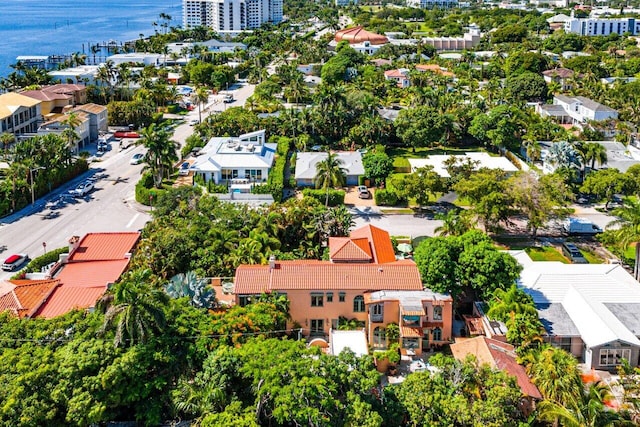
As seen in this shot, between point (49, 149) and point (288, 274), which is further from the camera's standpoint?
point (49, 149)

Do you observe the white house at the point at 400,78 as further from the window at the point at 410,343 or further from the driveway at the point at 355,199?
the window at the point at 410,343

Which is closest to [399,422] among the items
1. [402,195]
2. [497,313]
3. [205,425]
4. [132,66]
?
[205,425]

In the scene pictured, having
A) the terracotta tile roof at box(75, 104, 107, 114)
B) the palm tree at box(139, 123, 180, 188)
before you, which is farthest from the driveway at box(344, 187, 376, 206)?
the terracotta tile roof at box(75, 104, 107, 114)

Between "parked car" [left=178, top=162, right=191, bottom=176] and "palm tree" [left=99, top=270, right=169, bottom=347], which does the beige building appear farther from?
"palm tree" [left=99, top=270, right=169, bottom=347]

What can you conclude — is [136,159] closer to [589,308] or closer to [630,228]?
[630,228]

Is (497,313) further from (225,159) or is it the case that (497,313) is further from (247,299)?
(225,159)

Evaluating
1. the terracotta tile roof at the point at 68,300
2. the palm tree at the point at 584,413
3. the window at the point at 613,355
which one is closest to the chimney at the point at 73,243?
the terracotta tile roof at the point at 68,300
